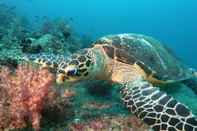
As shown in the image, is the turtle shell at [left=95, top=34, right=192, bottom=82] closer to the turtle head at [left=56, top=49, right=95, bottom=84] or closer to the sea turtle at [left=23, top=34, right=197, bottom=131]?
the sea turtle at [left=23, top=34, right=197, bottom=131]

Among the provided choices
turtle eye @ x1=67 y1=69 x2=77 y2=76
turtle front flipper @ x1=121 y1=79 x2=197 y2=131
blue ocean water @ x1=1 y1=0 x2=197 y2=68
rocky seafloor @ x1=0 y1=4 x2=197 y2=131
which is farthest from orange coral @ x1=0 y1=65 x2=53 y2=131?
blue ocean water @ x1=1 y1=0 x2=197 y2=68

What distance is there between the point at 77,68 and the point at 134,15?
11267 cm

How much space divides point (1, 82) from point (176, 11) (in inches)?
4219

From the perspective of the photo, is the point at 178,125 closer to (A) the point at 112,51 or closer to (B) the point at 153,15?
(A) the point at 112,51

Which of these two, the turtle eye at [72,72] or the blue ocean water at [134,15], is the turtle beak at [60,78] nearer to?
the turtle eye at [72,72]

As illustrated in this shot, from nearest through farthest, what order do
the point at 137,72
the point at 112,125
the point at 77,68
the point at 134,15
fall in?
1. the point at 112,125
2. the point at 77,68
3. the point at 137,72
4. the point at 134,15

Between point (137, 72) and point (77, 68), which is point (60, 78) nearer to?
point (77, 68)

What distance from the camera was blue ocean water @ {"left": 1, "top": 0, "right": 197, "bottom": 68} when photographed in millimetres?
76450

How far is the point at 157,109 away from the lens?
386cm

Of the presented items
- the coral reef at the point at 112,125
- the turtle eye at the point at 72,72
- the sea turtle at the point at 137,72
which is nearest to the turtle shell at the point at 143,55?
the sea turtle at the point at 137,72

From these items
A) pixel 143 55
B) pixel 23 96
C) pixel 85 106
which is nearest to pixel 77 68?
pixel 85 106

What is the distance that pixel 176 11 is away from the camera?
348 ft

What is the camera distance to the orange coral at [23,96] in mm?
3551

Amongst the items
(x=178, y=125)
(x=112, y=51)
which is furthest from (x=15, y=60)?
(x=178, y=125)
